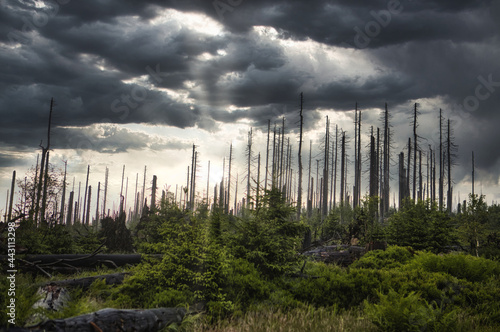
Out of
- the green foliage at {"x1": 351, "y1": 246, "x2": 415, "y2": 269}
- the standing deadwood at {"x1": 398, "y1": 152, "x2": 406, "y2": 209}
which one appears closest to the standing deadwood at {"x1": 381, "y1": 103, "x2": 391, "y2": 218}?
the standing deadwood at {"x1": 398, "y1": 152, "x2": 406, "y2": 209}

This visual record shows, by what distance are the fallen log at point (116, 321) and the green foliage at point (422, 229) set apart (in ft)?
49.2

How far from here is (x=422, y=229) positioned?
16.8 metres

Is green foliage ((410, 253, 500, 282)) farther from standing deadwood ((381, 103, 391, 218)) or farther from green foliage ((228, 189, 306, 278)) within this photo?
standing deadwood ((381, 103, 391, 218))

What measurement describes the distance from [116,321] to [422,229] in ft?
54.8

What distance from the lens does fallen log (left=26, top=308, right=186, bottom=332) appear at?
4.07m

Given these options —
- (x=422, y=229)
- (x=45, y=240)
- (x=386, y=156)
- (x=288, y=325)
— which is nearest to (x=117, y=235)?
(x=45, y=240)

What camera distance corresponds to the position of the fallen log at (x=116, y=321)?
4070 mm

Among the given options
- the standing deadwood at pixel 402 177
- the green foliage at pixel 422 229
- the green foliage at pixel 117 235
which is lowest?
the green foliage at pixel 117 235

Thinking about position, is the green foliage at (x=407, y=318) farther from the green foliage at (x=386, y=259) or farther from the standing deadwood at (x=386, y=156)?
the standing deadwood at (x=386, y=156)

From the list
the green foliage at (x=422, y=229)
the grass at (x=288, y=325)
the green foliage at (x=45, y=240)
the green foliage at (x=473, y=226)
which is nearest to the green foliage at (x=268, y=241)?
the grass at (x=288, y=325)

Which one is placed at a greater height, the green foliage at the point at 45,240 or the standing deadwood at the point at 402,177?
the standing deadwood at the point at 402,177

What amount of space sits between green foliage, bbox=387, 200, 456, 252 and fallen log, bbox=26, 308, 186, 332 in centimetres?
1501

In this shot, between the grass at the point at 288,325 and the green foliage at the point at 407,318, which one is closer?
the grass at the point at 288,325

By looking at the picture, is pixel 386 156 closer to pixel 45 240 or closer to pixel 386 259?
pixel 386 259
